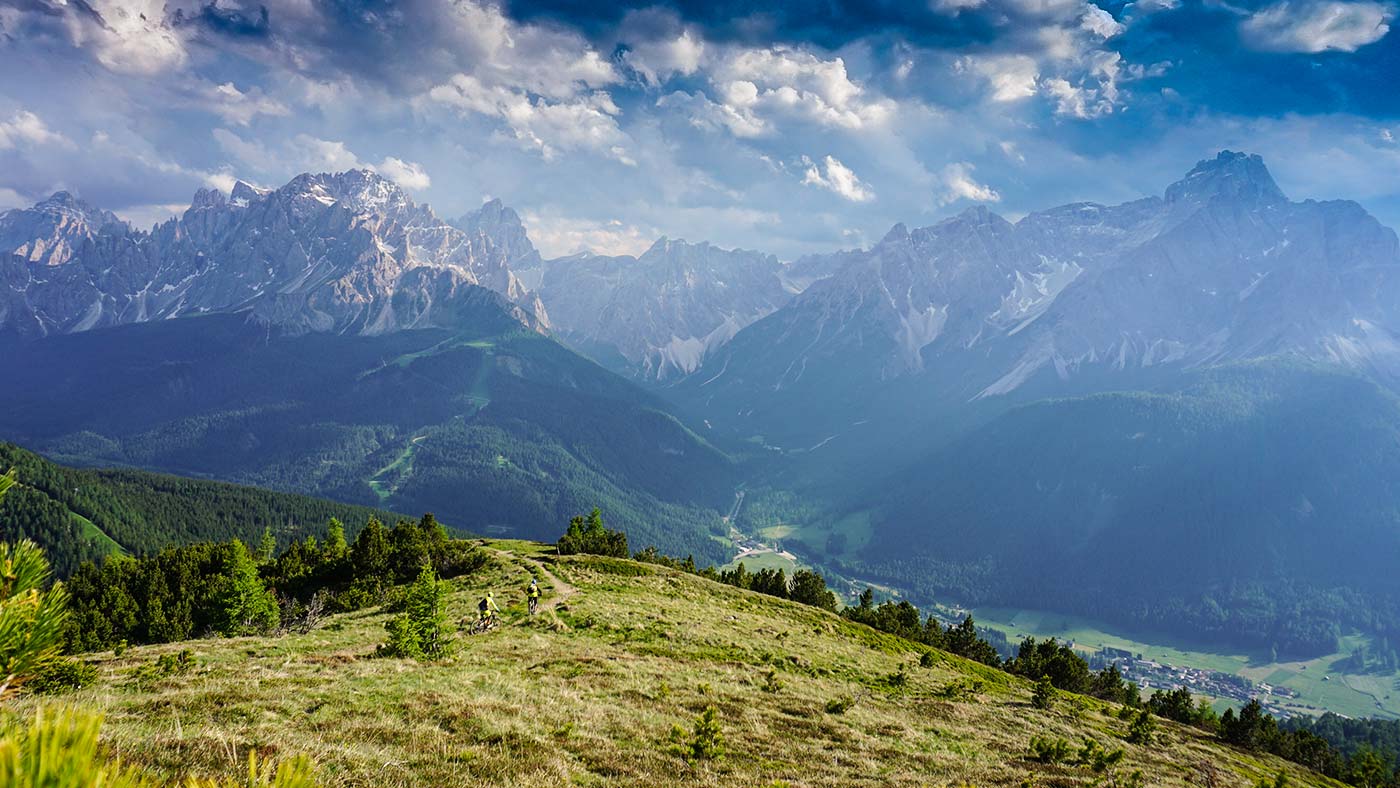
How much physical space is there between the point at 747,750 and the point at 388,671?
16.6m

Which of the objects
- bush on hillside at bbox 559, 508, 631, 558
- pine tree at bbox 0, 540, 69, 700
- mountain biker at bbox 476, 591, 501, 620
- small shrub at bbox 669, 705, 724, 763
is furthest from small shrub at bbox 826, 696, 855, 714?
bush on hillside at bbox 559, 508, 631, 558

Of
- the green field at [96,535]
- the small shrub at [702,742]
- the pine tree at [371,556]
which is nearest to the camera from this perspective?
the small shrub at [702,742]

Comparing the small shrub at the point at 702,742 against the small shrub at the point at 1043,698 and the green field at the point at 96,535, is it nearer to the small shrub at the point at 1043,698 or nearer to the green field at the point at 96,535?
the small shrub at the point at 1043,698

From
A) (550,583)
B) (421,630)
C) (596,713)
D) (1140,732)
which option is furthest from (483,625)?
(1140,732)

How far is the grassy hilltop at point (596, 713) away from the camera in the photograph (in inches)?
555

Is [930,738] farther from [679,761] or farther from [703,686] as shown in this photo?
[679,761]

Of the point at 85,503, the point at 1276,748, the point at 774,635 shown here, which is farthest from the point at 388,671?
the point at 85,503

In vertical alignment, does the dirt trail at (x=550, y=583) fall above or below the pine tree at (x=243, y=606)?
above

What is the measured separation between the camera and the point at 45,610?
210 inches

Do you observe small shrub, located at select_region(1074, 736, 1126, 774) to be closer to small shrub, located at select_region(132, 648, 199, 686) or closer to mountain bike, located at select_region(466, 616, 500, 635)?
mountain bike, located at select_region(466, 616, 500, 635)

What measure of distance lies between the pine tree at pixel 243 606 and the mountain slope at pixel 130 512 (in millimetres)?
118595

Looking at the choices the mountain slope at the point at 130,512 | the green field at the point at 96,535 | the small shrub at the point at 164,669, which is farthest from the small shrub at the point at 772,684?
the green field at the point at 96,535

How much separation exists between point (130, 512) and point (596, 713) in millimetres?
214278

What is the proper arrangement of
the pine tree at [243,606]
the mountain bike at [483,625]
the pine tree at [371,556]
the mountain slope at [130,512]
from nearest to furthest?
the mountain bike at [483,625]
the pine tree at [243,606]
the pine tree at [371,556]
the mountain slope at [130,512]
